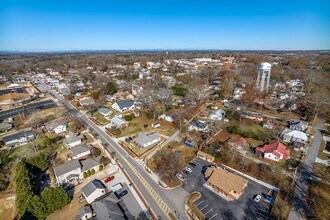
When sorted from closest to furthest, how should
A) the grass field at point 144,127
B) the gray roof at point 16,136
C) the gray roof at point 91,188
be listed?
the gray roof at point 91,188 → the gray roof at point 16,136 → the grass field at point 144,127

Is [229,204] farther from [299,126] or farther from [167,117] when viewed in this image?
[299,126]

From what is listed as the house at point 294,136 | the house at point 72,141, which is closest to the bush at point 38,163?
the house at point 72,141

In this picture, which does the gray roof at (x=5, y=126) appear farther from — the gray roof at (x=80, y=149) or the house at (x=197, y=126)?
the house at (x=197, y=126)

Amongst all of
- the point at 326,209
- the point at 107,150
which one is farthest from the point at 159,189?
the point at 326,209

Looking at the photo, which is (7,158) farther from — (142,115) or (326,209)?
(326,209)

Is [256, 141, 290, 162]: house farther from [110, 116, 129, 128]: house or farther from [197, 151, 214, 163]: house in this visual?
[110, 116, 129, 128]: house
